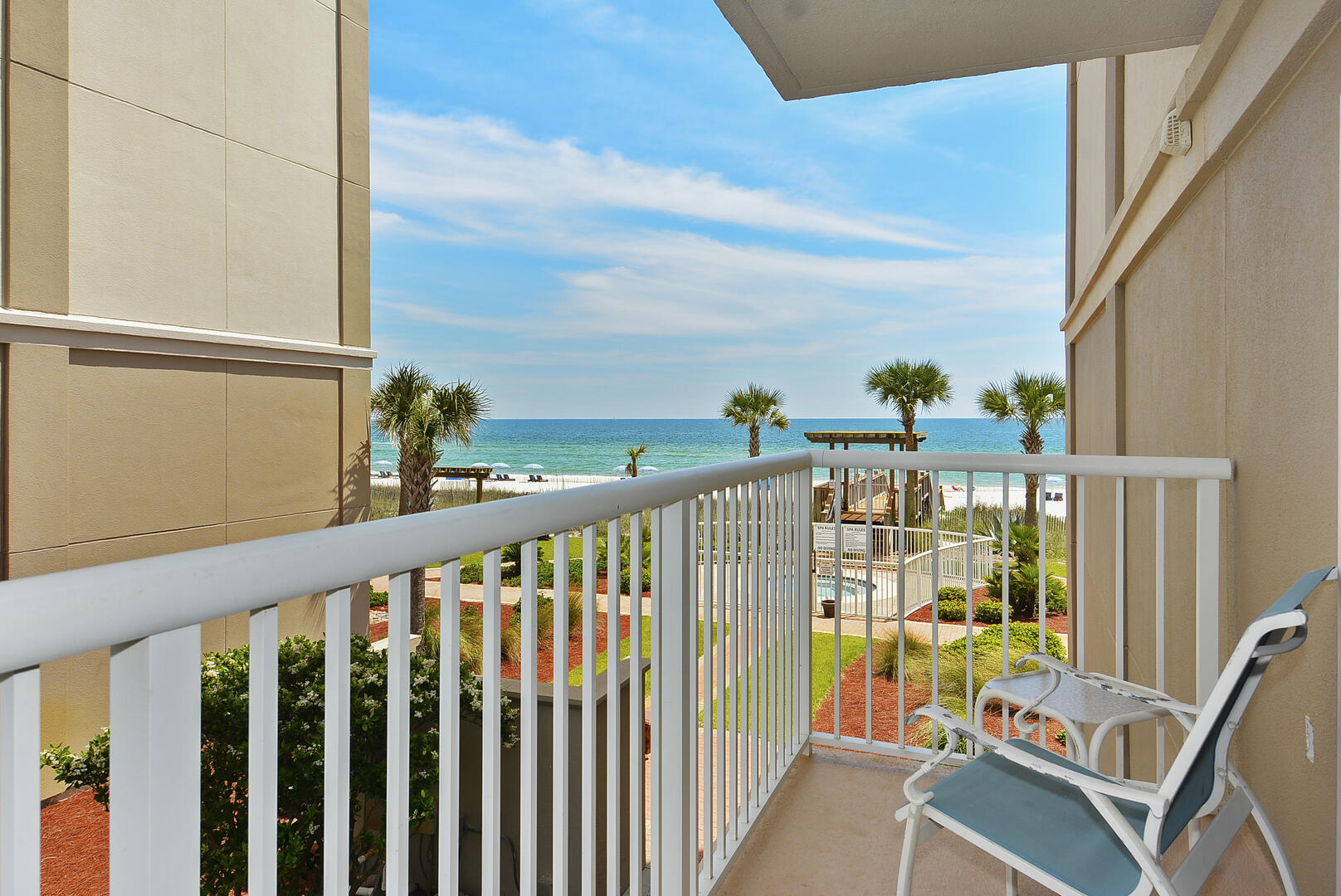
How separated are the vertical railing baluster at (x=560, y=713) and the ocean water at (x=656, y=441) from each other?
35.8 meters

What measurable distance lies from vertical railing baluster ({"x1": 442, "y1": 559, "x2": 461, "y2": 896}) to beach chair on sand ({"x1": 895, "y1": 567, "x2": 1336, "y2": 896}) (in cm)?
93

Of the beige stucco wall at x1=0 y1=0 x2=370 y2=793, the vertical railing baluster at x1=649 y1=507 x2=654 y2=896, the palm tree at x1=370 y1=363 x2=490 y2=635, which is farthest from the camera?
the palm tree at x1=370 y1=363 x2=490 y2=635

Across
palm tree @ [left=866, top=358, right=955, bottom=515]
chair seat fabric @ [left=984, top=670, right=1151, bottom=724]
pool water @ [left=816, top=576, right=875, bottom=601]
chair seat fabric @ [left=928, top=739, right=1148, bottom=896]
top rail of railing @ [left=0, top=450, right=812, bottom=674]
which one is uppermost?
palm tree @ [left=866, top=358, right=955, bottom=515]

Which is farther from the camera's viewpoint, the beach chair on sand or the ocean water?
the ocean water

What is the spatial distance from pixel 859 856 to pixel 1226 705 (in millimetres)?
1324

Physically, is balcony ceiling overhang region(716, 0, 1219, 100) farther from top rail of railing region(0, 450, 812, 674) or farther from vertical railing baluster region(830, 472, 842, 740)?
top rail of railing region(0, 450, 812, 674)

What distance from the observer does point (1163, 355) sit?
9.34ft

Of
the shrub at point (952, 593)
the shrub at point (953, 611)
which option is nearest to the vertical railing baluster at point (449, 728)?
the shrub at point (953, 611)

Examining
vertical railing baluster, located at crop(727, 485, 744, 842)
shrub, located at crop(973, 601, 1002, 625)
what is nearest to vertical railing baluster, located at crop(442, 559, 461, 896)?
vertical railing baluster, located at crop(727, 485, 744, 842)

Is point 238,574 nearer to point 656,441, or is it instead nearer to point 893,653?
point 893,653

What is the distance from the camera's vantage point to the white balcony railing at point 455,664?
45cm

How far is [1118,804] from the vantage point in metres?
1.49

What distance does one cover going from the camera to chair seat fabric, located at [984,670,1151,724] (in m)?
1.65

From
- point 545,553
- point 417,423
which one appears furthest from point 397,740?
point 545,553
